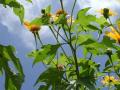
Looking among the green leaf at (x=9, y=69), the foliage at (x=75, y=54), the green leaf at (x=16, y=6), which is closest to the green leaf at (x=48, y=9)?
the foliage at (x=75, y=54)

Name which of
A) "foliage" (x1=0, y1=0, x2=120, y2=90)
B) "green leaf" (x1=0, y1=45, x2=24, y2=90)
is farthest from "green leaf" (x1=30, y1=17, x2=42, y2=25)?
"green leaf" (x1=0, y1=45, x2=24, y2=90)

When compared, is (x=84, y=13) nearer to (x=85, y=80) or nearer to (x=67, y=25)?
(x=67, y=25)

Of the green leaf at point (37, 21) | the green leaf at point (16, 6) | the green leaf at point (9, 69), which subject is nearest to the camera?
the green leaf at point (9, 69)

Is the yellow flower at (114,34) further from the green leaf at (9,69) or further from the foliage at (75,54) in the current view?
the green leaf at (9,69)

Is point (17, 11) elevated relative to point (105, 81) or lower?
elevated

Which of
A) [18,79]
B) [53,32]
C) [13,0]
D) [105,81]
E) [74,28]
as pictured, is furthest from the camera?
[105,81]

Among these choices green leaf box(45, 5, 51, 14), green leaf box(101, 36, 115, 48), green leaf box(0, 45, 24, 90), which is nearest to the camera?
green leaf box(0, 45, 24, 90)

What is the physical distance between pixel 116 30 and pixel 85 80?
0.58 meters

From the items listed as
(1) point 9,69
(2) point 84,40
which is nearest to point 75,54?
(2) point 84,40

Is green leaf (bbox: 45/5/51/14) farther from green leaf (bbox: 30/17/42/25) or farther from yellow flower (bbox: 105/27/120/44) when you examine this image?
yellow flower (bbox: 105/27/120/44)

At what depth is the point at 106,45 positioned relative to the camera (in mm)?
2322

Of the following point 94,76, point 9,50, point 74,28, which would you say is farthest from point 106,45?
point 9,50

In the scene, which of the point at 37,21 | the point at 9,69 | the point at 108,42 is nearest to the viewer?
the point at 9,69

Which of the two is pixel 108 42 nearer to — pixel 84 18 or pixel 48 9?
pixel 84 18
